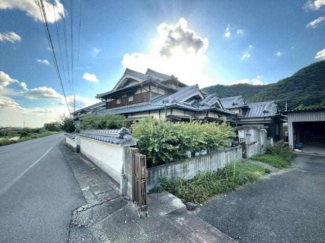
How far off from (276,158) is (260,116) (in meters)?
10.0

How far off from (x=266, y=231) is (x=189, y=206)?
1532mm

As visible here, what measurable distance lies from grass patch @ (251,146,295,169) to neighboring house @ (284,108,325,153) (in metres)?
2.40

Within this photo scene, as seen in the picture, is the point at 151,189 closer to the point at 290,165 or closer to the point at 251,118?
the point at 290,165

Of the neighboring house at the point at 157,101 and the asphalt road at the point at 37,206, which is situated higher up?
the neighboring house at the point at 157,101

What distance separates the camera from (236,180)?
16.7 ft

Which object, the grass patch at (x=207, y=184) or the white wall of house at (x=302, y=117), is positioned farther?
the white wall of house at (x=302, y=117)

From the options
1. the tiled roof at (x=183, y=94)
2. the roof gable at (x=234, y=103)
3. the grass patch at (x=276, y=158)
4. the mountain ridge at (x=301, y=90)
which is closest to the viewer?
the grass patch at (x=276, y=158)

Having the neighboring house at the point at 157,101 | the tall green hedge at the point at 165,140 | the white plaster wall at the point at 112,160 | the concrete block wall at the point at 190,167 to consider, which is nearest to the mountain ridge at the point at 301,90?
the neighboring house at the point at 157,101

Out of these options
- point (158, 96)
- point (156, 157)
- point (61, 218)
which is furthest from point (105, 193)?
point (158, 96)

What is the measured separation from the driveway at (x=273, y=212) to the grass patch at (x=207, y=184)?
0.24 m

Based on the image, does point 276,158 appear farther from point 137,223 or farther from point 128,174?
point 137,223

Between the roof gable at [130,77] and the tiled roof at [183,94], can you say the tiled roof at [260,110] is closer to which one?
the tiled roof at [183,94]

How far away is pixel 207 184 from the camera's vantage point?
15.3 ft

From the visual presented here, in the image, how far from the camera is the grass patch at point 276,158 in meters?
7.33
